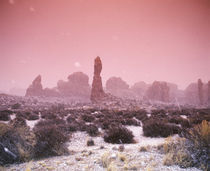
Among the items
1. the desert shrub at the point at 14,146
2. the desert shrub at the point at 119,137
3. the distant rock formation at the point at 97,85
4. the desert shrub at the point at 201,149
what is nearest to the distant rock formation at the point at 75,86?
the distant rock formation at the point at 97,85

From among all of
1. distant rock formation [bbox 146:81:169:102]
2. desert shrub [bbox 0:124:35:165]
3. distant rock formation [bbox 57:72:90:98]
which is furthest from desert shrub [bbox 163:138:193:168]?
distant rock formation [bbox 57:72:90:98]

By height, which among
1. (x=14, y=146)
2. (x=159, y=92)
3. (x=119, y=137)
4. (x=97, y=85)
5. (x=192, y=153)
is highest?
(x=97, y=85)

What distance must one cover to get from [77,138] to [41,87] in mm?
77286

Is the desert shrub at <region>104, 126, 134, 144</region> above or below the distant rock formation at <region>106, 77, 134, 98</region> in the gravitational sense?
below

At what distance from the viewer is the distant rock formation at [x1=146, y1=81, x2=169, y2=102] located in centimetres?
7825

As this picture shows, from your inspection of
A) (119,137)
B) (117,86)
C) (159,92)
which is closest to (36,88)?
(117,86)

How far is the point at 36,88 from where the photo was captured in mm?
75250

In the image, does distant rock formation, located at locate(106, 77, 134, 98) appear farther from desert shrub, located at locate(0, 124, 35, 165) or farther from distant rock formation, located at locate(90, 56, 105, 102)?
desert shrub, located at locate(0, 124, 35, 165)

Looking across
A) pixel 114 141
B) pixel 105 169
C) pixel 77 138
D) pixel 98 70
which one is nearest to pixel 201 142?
pixel 105 169

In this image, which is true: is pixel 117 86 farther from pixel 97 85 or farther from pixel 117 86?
pixel 97 85

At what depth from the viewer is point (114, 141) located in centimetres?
748

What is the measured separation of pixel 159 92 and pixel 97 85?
5030 cm

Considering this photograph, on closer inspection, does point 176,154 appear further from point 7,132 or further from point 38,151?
point 7,132

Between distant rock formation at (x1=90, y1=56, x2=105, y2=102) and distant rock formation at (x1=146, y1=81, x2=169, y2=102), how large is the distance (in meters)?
47.7
